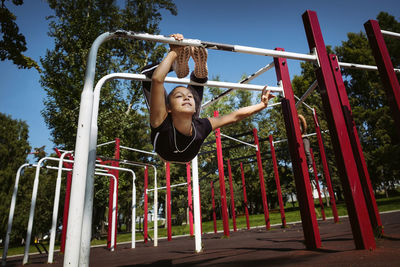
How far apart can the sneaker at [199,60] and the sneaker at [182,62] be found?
62 millimetres

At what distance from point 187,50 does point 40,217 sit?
25.4m

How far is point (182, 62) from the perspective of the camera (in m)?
2.22

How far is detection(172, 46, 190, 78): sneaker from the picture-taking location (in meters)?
2.13

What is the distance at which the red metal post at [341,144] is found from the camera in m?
2.03

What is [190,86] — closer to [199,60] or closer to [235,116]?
[199,60]

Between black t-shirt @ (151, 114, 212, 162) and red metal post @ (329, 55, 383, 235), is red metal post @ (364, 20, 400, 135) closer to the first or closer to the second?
red metal post @ (329, 55, 383, 235)

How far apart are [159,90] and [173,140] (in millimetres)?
448

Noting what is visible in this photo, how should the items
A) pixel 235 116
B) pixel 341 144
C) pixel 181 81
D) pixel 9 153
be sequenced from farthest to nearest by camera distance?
pixel 9 153, pixel 235 116, pixel 181 81, pixel 341 144

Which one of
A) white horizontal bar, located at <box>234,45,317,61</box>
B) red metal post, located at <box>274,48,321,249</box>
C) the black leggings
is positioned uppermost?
white horizontal bar, located at <box>234,45,317,61</box>

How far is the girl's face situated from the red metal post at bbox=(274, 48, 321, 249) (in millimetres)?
1199

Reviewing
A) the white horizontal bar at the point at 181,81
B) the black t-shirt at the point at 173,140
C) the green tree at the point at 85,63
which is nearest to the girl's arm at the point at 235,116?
the black t-shirt at the point at 173,140

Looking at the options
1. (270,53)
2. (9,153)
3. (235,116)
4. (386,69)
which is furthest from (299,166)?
(9,153)

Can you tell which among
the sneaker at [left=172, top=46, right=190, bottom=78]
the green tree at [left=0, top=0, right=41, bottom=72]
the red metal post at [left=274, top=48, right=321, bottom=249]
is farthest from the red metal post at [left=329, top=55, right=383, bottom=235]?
the green tree at [left=0, top=0, right=41, bottom=72]

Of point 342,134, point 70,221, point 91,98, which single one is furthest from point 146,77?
point 342,134
